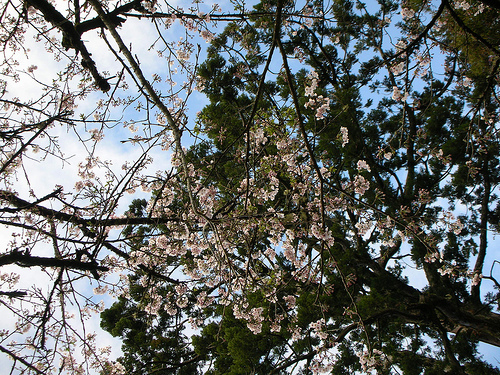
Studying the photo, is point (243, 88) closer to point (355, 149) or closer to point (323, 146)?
point (323, 146)

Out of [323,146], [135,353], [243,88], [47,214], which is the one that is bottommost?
[135,353]

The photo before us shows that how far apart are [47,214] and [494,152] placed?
24.1 ft

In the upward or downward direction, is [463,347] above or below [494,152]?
below

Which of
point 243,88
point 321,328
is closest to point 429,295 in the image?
point 321,328

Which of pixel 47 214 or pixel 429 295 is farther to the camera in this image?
pixel 429 295

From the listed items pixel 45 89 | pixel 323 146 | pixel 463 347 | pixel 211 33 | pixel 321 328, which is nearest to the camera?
pixel 45 89

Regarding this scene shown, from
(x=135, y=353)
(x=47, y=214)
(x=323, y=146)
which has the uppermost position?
(x=323, y=146)

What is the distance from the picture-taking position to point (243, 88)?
615cm

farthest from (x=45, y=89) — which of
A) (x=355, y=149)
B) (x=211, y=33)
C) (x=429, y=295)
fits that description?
(x=429, y=295)

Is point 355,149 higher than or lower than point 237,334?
higher

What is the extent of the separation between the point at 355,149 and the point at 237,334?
3.92 m

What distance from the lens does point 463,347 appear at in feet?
17.8

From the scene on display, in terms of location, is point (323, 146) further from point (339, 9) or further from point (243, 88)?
point (339, 9)

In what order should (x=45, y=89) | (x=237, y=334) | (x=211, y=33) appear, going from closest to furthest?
(x=45, y=89)
(x=211, y=33)
(x=237, y=334)
